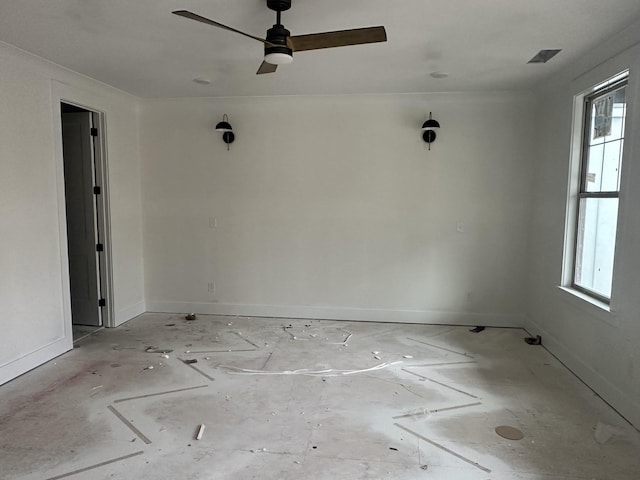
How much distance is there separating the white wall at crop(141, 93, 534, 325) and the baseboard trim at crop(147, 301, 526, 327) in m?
0.01

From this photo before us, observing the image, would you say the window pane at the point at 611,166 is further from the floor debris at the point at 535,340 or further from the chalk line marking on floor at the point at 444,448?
the chalk line marking on floor at the point at 444,448

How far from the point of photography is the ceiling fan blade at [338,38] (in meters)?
2.22

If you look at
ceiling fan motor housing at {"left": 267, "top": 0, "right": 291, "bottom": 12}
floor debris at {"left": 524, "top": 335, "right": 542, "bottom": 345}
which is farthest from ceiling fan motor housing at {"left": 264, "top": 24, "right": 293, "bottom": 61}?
floor debris at {"left": 524, "top": 335, "right": 542, "bottom": 345}

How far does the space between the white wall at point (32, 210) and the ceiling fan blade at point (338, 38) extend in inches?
93.1

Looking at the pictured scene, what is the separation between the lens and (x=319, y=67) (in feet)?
12.1

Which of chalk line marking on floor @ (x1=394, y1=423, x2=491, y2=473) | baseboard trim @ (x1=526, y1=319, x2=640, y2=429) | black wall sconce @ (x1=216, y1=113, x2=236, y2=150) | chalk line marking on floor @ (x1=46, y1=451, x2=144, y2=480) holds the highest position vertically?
black wall sconce @ (x1=216, y1=113, x2=236, y2=150)

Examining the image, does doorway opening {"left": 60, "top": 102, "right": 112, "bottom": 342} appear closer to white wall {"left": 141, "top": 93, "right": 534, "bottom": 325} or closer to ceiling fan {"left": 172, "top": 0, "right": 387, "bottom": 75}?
white wall {"left": 141, "top": 93, "right": 534, "bottom": 325}

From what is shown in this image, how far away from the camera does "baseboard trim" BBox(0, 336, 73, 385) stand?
3.25 m

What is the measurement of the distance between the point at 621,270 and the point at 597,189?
0.85m

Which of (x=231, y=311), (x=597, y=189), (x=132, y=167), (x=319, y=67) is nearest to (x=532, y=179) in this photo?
(x=597, y=189)

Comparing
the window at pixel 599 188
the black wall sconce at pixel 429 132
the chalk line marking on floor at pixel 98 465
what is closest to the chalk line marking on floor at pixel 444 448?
the chalk line marking on floor at pixel 98 465

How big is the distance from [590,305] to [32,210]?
458 centimetres

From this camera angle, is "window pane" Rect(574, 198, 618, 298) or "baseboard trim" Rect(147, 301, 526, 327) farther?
"baseboard trim" Rect(147, 301, 526, 327)

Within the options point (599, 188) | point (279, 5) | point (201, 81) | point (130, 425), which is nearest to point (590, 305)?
point (599, 188)
